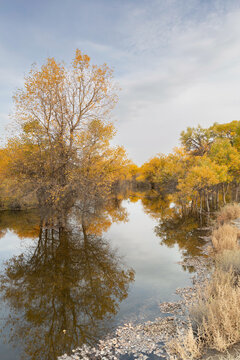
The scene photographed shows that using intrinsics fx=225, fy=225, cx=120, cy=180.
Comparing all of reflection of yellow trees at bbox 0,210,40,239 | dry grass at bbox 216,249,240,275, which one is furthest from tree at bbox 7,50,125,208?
dry grass at bbox 216,249,240,275

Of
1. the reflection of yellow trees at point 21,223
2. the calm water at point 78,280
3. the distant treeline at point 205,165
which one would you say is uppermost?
the distant treeline at point 205,165

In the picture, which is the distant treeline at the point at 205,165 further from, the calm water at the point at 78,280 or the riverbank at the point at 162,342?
the riverbank at the point at 162,342

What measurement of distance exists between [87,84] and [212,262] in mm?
16474

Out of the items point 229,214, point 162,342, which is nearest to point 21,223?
point 162,342

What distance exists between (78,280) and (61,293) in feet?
4.51

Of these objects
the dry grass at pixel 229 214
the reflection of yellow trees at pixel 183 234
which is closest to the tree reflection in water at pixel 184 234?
the reflection of yellow trees at pixel 183 234

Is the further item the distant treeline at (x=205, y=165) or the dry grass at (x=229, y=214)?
the distant treeline at (x=205, y=165)

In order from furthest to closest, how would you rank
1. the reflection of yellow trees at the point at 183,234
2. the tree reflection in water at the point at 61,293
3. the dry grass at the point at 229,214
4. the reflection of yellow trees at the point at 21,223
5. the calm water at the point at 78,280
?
1. the dry grass at the point at 229,214
2. the reflection of yellow trees at the point at 21,223
3. the reflection of yellow trees at the point at 183,234
4. the calm water at the point at 78,280
5. the tree reflection in water at the point at 61,293

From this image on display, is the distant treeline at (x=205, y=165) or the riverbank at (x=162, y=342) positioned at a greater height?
the distant treeline at (x=205, y=165)

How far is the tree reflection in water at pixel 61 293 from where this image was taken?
6.89 meters

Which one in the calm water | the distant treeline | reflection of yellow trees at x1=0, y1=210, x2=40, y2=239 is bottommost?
the calm water

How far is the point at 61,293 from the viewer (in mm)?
9695

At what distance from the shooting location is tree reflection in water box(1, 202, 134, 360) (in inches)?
271

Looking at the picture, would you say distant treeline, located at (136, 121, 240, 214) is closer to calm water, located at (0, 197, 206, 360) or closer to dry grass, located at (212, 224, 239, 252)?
calm water, located at (0, 197, 206, 360)
